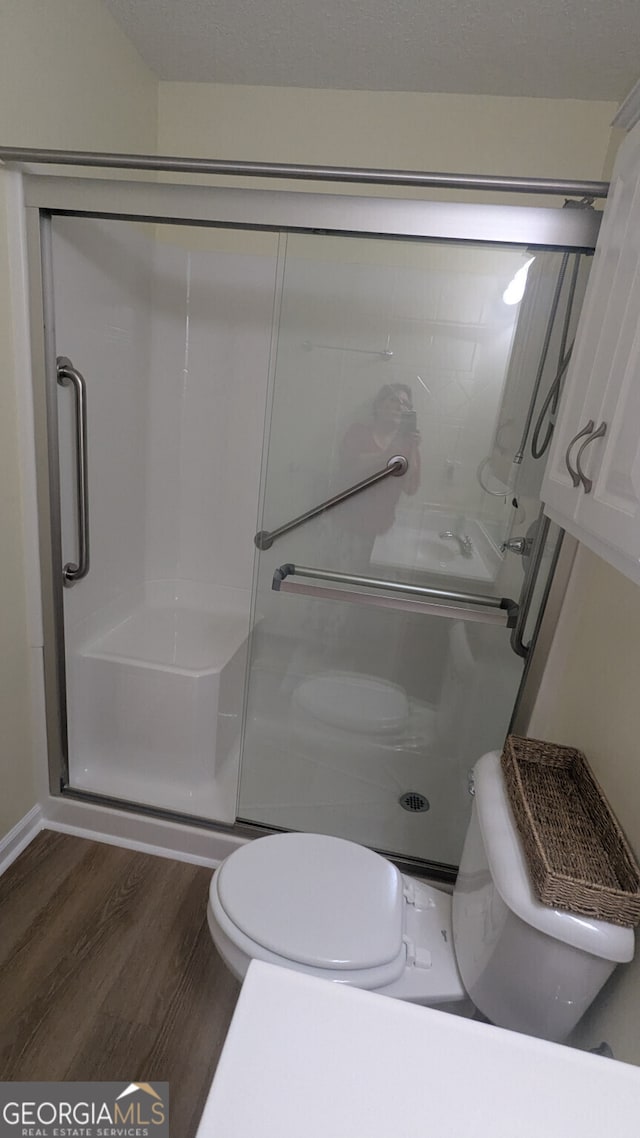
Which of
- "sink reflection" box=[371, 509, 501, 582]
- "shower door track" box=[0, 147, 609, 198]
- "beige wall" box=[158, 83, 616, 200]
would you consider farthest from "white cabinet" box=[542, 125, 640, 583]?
"beige wall" box=[158, 83, 616, 200]

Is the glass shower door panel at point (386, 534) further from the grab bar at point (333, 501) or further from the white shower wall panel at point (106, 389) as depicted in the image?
the white shower wall panel at point (106, 389)

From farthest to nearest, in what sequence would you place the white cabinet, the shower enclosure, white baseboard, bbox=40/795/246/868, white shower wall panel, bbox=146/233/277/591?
white shower wall panel, bbox=146/233/277/591 < white baseboard, bbox=40/795/246/868 < the shower enclosure < the white cabinet

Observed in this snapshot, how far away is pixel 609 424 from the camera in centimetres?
92

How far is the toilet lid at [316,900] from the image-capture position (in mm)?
1073

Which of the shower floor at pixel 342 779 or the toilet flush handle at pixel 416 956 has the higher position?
the toilet flush handle at pixel 416 956

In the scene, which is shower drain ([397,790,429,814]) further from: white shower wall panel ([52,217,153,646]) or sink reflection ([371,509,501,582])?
white shower wall panel ([52,217,153,646])

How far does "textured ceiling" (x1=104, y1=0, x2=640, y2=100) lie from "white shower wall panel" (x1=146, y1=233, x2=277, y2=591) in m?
0.53

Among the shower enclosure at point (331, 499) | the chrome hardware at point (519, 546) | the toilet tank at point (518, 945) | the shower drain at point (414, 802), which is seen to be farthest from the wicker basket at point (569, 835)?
the shower drain at point (414, 802)

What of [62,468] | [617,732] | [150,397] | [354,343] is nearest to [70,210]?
[62,468]

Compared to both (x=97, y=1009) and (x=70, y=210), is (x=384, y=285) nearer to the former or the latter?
(x=70, y=210)

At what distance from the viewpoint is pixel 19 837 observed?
5.77 feet

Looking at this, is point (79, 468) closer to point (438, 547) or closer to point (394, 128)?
point (438, 547)

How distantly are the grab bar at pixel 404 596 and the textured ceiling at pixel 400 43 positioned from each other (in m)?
1.51

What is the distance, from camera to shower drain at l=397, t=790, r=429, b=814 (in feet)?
5.95
